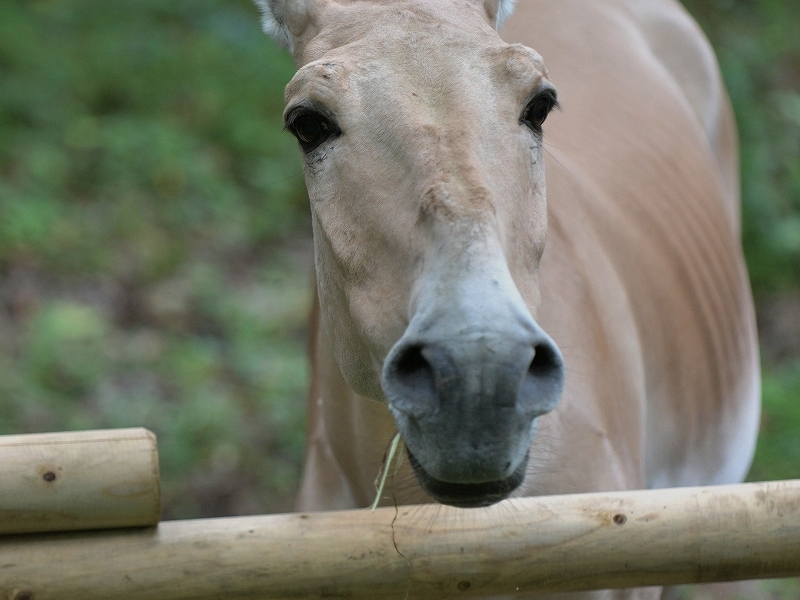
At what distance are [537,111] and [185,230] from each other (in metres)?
4.45

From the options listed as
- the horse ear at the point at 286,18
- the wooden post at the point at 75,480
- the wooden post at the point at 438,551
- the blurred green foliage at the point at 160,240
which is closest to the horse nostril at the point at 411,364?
the wooden post at the point at 438,551

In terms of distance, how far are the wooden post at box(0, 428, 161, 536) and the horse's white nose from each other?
1.65ft

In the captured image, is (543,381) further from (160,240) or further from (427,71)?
(160,240)

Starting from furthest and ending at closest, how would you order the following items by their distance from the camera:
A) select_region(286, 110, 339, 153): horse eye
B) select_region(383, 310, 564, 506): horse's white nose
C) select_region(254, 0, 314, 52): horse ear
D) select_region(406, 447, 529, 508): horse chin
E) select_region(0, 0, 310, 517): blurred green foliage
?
select_region(0, 0, 310, 517): blurred green foliage
select_region(254, 0, 314, 52): horse ear
select_region(286, 110, 339, 153): horse eye
select_region(406, 447, 529, 508): horse chin
select_region(383, 310, 564, 506): horse's white nose

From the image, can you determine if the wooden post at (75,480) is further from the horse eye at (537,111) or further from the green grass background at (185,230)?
the green grass background at (185,230)

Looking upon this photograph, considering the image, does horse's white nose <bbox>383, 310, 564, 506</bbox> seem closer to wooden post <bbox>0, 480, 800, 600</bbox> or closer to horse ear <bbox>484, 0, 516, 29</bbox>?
wooden post <bbox>0, 480, 800, 600</bbox>

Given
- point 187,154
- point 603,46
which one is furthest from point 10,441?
point 187,154

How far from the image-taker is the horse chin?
64.7 inches

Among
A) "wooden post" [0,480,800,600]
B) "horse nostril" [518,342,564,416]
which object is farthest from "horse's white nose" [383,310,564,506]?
"wooden post" [0,480,800,600]

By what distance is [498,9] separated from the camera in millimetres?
2572

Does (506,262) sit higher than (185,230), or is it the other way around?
(506,262)

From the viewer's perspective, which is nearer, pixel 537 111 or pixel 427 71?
pixel 427 71

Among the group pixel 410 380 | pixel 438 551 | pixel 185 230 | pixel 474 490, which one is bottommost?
pixel 185 230

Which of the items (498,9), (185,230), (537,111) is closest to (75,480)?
(537,111)
